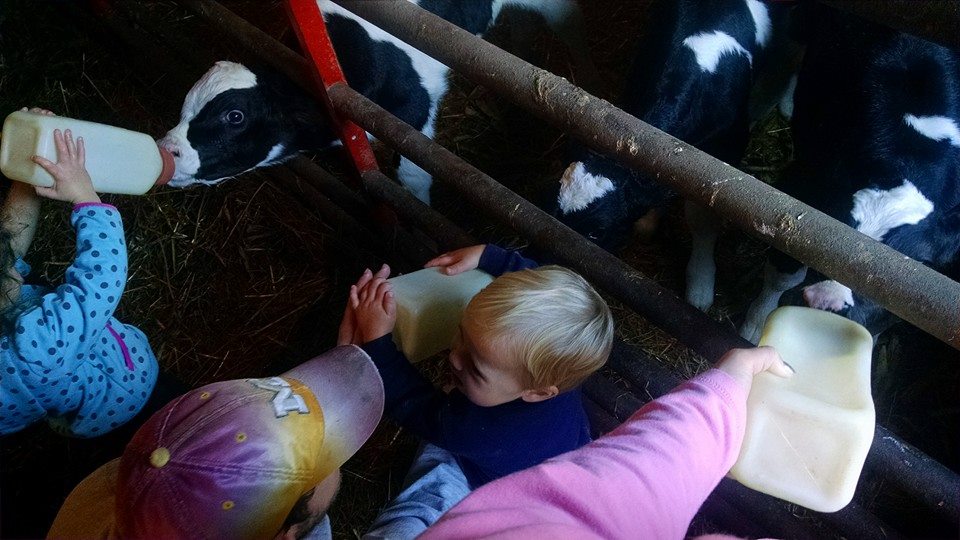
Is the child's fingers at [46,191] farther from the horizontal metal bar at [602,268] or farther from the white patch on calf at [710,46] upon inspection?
the white patch on calf at [710,46]

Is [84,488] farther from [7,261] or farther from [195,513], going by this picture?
[7,261]


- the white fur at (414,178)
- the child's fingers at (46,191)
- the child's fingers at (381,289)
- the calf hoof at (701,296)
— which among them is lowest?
the calf hoof at (701,296)

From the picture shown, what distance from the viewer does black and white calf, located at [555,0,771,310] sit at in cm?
204

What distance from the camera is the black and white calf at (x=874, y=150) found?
1.77m

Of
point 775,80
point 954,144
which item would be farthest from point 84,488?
point 775,80

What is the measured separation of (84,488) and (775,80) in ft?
8.75

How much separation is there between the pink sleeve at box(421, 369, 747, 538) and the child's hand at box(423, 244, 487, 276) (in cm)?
55

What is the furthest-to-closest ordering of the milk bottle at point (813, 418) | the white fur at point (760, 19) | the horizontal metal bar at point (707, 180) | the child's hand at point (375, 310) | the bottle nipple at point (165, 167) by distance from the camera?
the white fur at point (760, 19) < the bottle nipple at point (165, 167) < the child's hand at point (375, 310) < the milk bottle at point (813, 418) < the horizontal metal bar at point (707, 180)

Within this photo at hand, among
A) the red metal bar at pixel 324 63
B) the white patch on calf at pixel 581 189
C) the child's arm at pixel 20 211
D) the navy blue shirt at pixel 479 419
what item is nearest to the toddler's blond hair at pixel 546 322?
the navy blue shirt at pixel 479 419

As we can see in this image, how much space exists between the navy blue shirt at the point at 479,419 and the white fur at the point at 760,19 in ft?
5.03

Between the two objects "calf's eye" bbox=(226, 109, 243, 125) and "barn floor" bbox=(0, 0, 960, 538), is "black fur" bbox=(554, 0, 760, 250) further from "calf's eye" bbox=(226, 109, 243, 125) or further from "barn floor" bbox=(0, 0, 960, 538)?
"calf's eye" bbox=(226, 109, 243, 125)

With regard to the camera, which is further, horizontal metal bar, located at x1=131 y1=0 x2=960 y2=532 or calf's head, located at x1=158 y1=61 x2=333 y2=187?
calf's head, located at x1=158 y1=61 x2=333 y2=187

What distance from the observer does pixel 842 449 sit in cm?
107

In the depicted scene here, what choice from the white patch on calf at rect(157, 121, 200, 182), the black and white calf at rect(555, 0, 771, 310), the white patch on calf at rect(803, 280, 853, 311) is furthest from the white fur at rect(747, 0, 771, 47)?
the white patch on calf at rect(157, 121, 200, 182)
